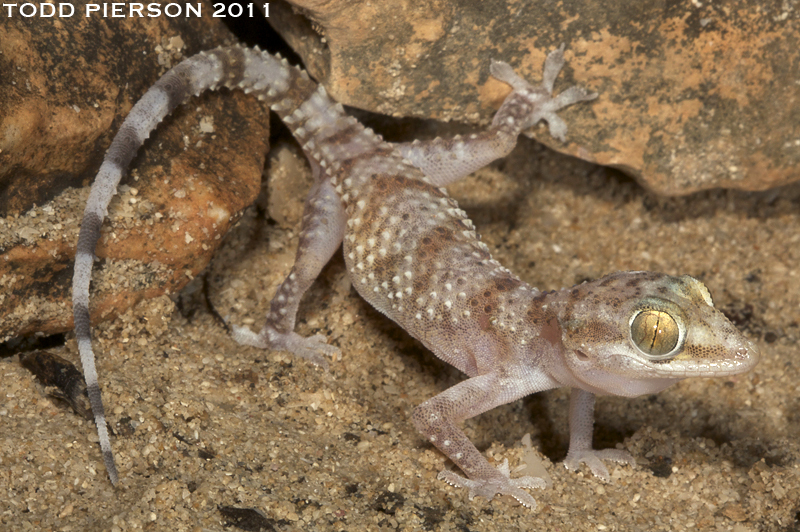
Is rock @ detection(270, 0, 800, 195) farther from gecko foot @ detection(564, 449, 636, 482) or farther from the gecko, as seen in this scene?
gecko foot @ detection(564, 449, 636, 482)

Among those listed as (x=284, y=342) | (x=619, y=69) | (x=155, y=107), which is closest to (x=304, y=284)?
(x=284, y=342)

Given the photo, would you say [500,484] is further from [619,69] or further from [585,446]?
[619,69]

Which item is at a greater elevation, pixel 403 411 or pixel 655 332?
pixel 655 332

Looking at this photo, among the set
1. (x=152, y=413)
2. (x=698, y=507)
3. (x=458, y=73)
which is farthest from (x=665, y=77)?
(x=152, y=413)

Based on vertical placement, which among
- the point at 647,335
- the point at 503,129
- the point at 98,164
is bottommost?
the point at 647,335

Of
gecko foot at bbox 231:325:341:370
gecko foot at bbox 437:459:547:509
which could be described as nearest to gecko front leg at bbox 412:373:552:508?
gecko foot at bbox 437:459:547:509
